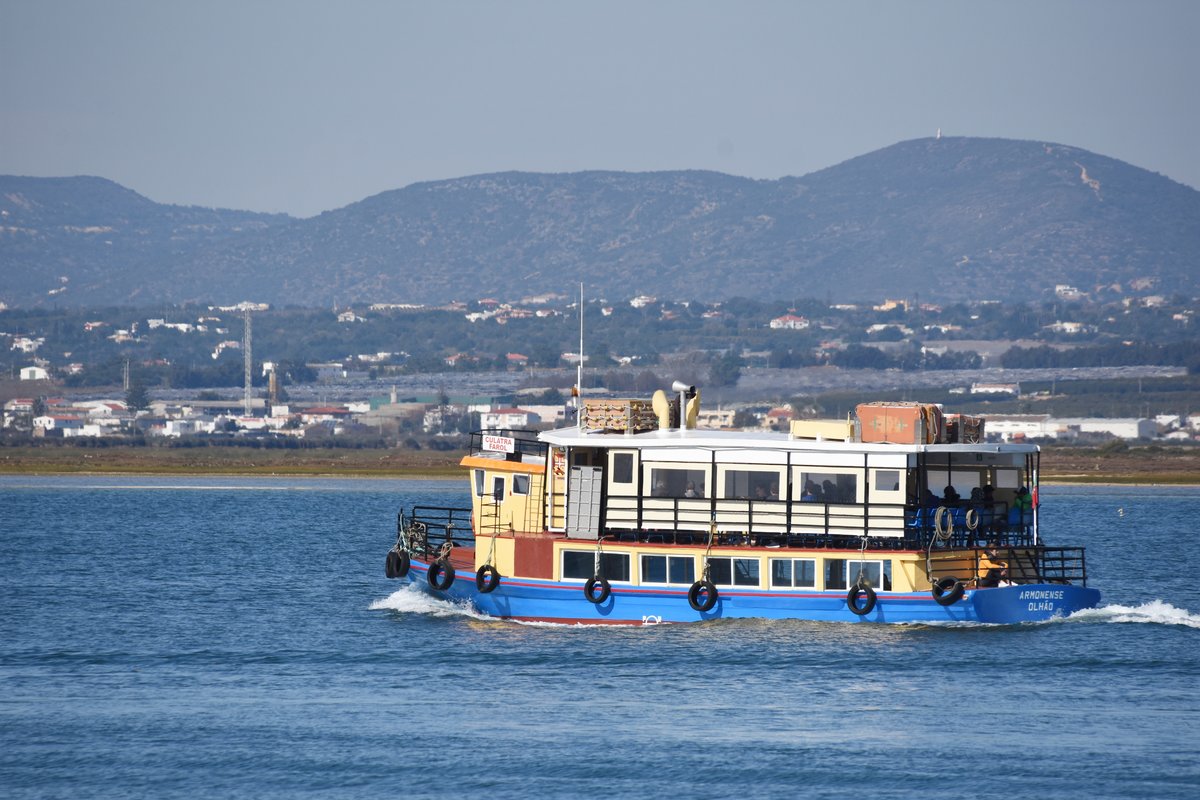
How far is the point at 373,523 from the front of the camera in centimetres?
8562

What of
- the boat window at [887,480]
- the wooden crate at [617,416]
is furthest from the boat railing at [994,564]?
the wooden crate at [617,416]

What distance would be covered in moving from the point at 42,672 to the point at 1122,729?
2159 centimetres

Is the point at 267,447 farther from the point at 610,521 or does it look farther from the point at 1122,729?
the point at 1122,729

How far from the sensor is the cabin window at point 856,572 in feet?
129

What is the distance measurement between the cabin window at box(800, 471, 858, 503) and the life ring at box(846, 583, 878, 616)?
214 centimetres

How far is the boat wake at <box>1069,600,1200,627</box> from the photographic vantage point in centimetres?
4156

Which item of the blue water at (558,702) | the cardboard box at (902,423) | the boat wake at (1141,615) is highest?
the cardboard box at (902,423)

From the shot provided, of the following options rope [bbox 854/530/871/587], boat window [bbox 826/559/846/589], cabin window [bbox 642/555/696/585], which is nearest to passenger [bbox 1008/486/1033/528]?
rope [bbox 854/530/871/587]

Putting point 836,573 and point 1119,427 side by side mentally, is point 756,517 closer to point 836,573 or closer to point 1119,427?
point 836,573

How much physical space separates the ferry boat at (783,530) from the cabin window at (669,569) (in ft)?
0.11

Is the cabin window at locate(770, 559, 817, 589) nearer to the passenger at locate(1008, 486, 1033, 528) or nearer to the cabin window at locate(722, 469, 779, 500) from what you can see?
the cabin window at locate(722, 469, 779, 500)

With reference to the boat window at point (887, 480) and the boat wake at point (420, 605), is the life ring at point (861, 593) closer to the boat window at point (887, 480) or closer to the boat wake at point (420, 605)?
the boat window at point (887, 480)

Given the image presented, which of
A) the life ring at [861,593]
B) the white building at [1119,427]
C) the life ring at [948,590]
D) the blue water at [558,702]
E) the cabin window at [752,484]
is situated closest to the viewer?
the blue water at [558,702]

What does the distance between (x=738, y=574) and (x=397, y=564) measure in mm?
9381
